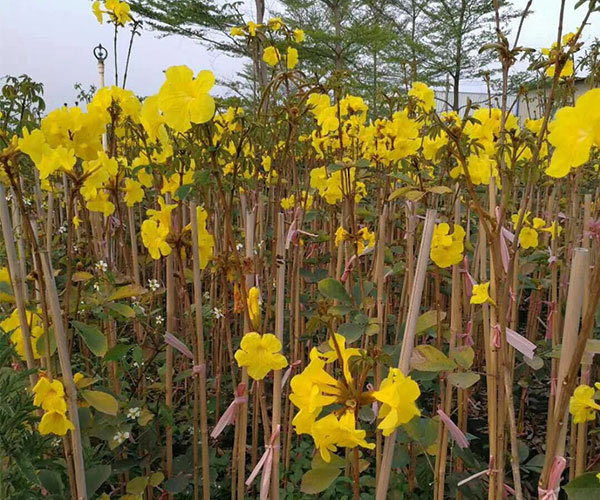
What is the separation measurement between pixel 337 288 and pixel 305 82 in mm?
446

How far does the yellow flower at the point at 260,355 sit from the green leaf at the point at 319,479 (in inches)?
8.5

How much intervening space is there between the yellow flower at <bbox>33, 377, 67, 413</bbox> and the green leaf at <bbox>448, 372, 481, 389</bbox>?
65 centimetres

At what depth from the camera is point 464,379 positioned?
0.94 meters

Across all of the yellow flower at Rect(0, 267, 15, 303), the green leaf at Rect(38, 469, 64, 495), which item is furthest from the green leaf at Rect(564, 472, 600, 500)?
the yellow flower at Rect(0, 267, 15, 303)

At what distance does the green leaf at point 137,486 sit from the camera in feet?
3.92

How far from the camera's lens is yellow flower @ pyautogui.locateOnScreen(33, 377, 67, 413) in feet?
2.68

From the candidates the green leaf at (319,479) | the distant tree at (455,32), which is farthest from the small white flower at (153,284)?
the distant tree at (455,32)

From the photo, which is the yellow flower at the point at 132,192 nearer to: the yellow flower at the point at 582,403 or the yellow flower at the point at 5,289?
the yellow flower at the point at 5,289

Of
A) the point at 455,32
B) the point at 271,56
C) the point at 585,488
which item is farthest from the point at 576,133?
the point at 455,32

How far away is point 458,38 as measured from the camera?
52.9ft

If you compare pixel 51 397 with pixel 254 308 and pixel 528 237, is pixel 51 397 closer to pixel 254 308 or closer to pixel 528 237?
pixel 254 308

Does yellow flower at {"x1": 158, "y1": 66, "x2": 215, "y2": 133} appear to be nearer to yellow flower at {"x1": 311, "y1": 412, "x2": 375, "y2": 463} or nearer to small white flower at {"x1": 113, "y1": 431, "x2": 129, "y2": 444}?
yellow flower at {"x1": 311, "y1": 412, "x2": 375, "y2": 463}

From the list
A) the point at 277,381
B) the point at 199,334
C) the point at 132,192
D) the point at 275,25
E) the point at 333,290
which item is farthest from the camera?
the point at 275,25

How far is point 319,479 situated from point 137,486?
0.53m
